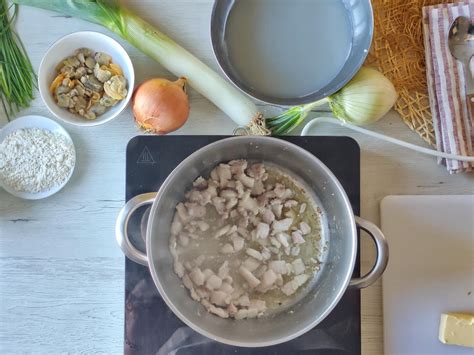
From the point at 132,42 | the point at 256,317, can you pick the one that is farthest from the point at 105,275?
the point at 132,42

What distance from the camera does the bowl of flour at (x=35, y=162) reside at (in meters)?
0.95

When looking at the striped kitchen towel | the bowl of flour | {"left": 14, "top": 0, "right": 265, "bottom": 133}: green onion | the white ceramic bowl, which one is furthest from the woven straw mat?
the bowl of flour

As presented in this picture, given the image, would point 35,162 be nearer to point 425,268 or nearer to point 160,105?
point 160,105

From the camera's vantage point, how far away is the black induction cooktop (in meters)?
0.92

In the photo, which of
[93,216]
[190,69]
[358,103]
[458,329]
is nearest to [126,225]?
[93,216]

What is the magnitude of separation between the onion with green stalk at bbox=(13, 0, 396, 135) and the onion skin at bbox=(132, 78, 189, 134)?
4 cm

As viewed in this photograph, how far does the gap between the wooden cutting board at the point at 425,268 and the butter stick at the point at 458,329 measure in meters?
0.03

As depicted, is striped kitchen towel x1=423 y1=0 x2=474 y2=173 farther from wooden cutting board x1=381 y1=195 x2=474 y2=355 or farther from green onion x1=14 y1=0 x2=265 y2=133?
green onion x1=14 y1=0 x2=265 y2=133

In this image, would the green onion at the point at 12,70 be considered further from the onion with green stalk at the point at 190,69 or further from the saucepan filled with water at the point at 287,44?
the saucepan filled with water at the point at 287,44

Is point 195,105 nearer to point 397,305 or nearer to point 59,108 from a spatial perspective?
point 59,108

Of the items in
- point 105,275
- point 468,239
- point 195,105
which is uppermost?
point 195,105

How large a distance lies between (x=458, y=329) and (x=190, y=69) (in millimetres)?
603

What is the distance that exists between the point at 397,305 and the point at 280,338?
0.24m

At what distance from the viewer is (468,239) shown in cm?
96
